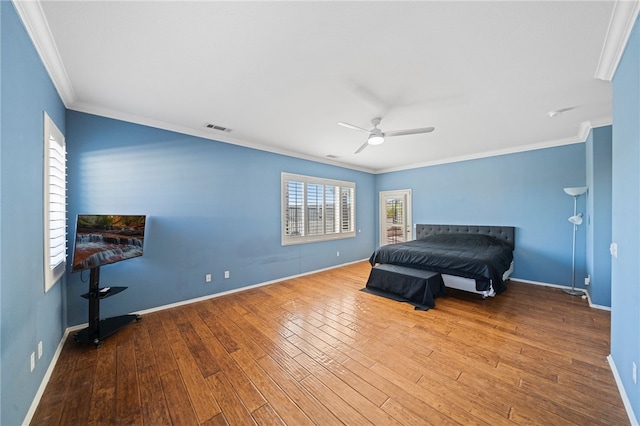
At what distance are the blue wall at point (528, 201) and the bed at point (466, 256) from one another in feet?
0.78

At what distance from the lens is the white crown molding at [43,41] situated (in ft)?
4.90

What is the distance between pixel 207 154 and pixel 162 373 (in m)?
3.04

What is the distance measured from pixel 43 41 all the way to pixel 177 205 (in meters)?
2.14

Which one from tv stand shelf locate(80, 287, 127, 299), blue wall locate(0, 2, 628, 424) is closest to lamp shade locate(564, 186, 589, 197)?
blue wall locate(0, 2, 628, 424)

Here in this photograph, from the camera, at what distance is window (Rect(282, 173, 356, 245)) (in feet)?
16.3

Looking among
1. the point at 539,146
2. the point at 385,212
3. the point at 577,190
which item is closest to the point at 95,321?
the point at 385,212

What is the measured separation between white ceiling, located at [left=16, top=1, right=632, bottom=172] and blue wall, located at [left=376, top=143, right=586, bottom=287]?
37.9 inches

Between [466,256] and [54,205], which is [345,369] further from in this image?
[54,205]

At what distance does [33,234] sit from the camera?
70.3 inches

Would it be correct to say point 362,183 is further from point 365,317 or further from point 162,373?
point 162,373

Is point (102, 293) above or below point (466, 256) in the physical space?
below

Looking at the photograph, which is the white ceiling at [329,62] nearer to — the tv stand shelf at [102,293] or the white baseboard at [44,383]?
the tv stand shelf at [102,293]

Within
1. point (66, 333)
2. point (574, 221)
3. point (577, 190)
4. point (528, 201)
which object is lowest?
point (66, 333)

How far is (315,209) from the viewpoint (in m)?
5.49
